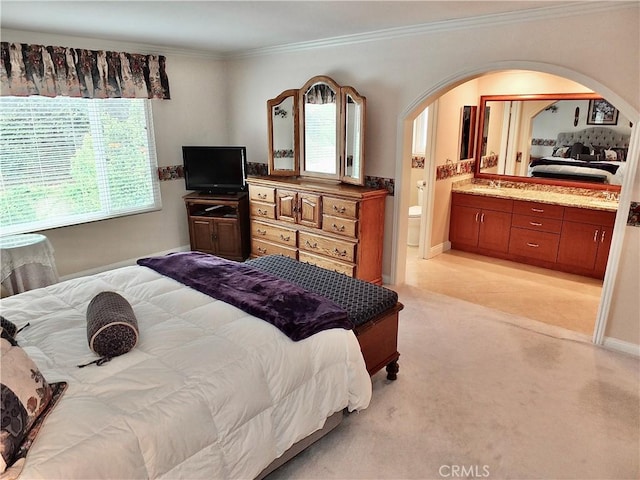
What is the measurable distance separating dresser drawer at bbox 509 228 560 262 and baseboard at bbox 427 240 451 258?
765 mm

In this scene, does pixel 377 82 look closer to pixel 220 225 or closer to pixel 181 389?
pixel 220 225

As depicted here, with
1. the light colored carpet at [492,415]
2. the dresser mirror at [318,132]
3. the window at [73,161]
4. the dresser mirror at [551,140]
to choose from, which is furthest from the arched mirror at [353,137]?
the window at [73,161]

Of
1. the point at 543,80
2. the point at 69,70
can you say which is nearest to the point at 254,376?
the point at 69,70

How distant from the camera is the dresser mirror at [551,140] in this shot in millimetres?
4582

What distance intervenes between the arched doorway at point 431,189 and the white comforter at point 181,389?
6.81 feet

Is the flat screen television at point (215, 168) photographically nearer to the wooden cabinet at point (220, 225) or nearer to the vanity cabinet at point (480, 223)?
the wooden cabinet at point (220, 225)

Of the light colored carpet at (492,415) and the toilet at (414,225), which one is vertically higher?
the toilet at (414,225)

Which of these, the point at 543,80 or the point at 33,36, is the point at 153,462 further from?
the point at 543,80

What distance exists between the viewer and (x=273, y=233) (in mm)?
4723

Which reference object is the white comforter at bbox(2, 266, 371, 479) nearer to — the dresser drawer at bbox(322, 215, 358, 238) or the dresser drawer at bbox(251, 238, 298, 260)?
the dresser drawer at bbox(322, 215, 358, 238)

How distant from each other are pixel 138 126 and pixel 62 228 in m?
1.32

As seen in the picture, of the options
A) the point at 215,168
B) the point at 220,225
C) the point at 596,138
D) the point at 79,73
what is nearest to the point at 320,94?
the point at 215,168

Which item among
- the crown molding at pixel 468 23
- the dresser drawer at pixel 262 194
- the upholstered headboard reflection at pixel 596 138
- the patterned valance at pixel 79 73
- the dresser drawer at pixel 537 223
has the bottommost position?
→ the dresser drawer at pixel 537 223

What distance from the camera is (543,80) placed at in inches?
191
